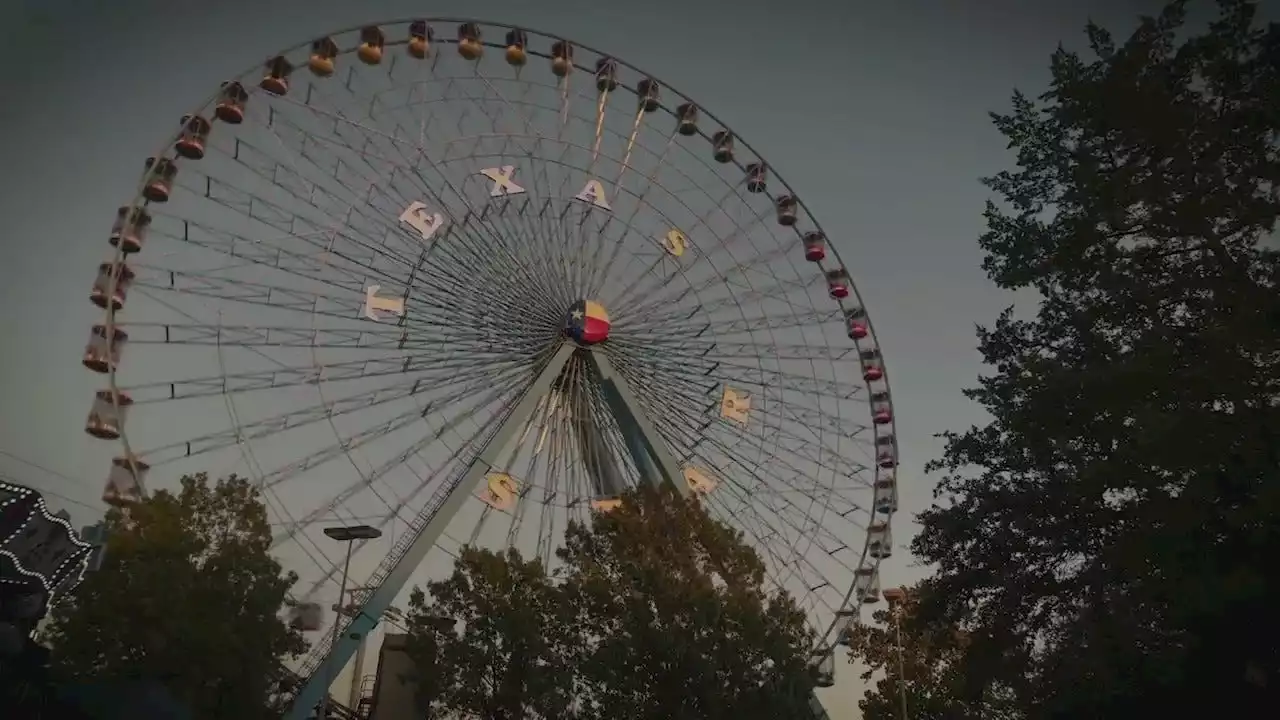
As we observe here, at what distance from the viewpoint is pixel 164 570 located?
55.7 feet

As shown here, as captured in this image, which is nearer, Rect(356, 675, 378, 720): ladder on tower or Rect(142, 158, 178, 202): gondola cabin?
Rect(142, 158, 178, 202): gondola cabin

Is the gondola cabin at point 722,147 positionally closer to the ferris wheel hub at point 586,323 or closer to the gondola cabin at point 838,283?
the gondola cabin at point 838,283

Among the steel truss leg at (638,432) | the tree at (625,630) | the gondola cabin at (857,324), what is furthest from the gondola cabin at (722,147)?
the tree at (625,630)

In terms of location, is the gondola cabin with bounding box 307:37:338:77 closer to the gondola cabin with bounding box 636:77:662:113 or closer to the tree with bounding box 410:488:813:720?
the gondola cabin with bounding box 636:77:662:113

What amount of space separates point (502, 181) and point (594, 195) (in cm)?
248

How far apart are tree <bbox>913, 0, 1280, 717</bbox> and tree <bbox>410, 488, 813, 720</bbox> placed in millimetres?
3292

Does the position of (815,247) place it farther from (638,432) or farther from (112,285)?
(112,285)

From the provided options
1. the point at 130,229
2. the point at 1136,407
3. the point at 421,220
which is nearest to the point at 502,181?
the point at 421,220

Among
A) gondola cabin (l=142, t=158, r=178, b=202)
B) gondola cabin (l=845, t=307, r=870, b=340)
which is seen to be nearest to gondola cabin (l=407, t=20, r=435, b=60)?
gondola cabin (l=142, t=158, r=178, b=202)

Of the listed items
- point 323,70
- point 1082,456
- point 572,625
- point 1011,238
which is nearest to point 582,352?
point 572,625

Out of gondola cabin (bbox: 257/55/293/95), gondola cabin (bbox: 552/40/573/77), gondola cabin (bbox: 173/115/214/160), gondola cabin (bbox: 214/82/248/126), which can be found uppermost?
gondola cabin (bbox: 552/40/573/77)

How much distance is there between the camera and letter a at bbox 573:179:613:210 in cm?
2169

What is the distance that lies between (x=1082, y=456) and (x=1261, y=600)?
3.37 m

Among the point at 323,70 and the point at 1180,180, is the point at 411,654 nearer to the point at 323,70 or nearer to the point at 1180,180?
the point at 323,70
